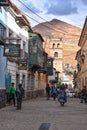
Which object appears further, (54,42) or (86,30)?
(54,42)

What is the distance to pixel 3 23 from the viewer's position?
2933cm

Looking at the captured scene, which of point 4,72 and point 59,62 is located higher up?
point 59,62

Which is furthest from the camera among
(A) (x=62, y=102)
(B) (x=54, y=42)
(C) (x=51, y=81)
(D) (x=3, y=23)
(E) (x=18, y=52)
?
(B) (x=54, y=42)

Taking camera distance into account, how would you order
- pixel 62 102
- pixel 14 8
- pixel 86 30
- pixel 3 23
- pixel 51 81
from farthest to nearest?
pixel 51 81 < pixel 86 30 < pixel 14 8 < pixel 62 102 < pixel 3 23

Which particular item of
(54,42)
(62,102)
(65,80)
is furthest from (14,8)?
(65,80)

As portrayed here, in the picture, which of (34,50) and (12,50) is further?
(34,50)

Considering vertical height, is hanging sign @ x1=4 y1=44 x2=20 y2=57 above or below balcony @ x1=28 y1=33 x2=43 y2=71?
below

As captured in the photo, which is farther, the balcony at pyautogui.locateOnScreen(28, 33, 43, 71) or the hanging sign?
the balcony at pyautogui.locateOnScreen(28, 33, 43, 71)

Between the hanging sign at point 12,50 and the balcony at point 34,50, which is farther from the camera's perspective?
the balcony at point 34,50

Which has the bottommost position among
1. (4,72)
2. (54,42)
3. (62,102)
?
(62,102)

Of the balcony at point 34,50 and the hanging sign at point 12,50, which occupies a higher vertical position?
the balcony at point 34,50

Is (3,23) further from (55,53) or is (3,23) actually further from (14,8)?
(55,53)

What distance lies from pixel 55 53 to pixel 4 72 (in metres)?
80.6

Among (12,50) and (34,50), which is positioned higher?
(34,50)
